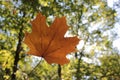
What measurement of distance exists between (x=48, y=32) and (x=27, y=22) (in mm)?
10132

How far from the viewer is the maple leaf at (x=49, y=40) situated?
1276 mm

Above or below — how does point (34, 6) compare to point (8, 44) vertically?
above

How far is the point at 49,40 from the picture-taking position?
129 centimetres

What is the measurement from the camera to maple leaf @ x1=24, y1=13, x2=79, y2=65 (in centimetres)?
128

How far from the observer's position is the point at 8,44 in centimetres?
1437

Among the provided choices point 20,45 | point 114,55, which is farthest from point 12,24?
point 114,55

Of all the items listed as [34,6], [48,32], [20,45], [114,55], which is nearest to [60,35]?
[48,32]

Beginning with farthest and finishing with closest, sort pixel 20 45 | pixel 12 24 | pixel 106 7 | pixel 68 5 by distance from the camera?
1. pixel 106 7
2. pixel 20 45
3. pixel 68 5
4. pixel 12 24

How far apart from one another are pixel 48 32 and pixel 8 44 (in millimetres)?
13444

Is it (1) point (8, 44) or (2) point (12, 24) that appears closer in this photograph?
(2) point (12, 24)

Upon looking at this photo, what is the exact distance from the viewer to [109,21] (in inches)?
792

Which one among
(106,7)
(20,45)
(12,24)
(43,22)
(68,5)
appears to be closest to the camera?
(43,22)

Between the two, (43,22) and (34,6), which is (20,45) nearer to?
(34,6)

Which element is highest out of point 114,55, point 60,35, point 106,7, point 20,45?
point 60,35
